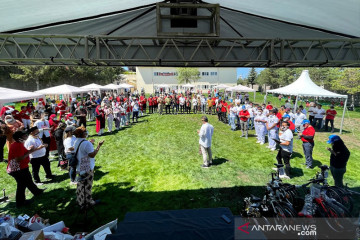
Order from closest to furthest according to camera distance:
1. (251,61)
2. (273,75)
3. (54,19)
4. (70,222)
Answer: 1. (70,222)
2. (54,19)
3. (251,61)
4. (273,75)

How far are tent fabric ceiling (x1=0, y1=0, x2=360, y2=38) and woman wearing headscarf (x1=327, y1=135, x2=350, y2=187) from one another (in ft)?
9.74

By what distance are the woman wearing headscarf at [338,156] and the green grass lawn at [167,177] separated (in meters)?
1.18

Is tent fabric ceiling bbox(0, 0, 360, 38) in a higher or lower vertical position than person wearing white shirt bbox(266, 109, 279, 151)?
higher

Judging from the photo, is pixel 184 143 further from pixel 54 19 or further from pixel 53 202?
pixel 54 19

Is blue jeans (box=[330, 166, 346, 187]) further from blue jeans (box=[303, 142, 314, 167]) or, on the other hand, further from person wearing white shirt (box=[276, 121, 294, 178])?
blue jeans (box=[303, 142, 314, 167])

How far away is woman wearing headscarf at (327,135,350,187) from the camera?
Result: 5.16 m

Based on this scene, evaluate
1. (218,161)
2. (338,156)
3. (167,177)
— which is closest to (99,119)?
(167,177)

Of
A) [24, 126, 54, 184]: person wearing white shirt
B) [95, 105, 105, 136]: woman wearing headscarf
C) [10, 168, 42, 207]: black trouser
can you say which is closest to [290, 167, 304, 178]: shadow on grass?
[24, 126, 54, 184]: person wearing white shirt

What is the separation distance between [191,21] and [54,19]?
3642mm

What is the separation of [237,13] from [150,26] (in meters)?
2.76

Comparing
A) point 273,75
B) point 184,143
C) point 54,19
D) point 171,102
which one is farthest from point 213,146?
point 273,75

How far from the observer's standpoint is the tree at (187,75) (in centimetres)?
4694

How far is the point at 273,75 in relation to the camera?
59.7m

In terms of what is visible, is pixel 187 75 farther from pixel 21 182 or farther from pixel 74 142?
pixel 21 182
